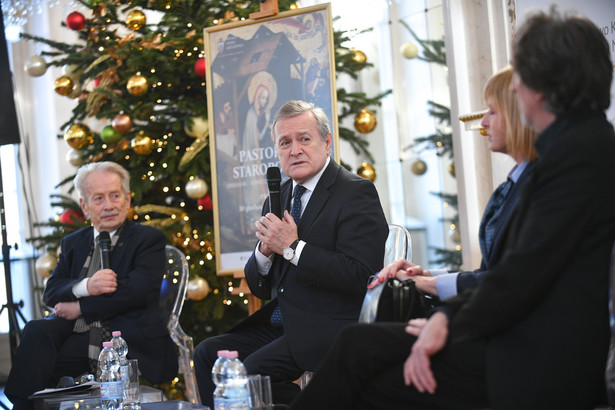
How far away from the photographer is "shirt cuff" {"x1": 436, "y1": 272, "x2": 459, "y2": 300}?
2.28m

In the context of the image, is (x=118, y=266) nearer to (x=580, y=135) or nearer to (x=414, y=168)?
(x=580, y=135)

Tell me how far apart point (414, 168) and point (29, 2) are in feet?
11.5

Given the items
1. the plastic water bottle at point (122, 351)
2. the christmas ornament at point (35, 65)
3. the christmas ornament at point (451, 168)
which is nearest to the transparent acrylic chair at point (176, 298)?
the plastic water bottle at point (122, 351)

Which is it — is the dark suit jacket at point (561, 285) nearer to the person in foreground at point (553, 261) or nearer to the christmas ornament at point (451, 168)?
the person in foreground at point (553, 261)

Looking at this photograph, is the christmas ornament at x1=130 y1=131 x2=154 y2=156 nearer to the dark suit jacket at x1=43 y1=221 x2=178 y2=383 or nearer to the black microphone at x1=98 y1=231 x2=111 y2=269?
the dark suit jacket at x1=43 y1=221 x2=178 y2=383

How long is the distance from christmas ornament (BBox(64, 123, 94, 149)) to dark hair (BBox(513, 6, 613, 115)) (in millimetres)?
4052

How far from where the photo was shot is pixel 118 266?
3756 mm

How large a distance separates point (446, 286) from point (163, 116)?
3681mm

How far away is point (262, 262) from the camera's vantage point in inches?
123

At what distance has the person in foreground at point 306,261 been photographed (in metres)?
2.84

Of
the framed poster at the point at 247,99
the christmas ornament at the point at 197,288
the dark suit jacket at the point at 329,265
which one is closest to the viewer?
the dark suit jacket at the point at 329,265

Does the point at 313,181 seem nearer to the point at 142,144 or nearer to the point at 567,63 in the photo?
the point at 567,63

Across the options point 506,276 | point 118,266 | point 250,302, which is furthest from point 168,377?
point 506,276

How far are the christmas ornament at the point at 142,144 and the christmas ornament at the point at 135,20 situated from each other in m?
0.78
